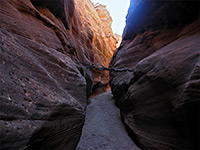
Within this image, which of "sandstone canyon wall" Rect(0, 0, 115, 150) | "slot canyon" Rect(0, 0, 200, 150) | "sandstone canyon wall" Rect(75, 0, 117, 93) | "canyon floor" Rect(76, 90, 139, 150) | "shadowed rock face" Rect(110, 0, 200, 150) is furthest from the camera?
"sandstone canyon wall" Rect(75, 0, 117, 93)

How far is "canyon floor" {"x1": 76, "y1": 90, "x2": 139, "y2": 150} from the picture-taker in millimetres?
4715

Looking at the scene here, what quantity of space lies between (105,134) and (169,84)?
177 inches

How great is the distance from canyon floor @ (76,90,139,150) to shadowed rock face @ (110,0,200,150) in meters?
0.76

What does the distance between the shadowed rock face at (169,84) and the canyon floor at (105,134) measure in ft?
2.51

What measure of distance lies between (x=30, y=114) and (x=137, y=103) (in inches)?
183

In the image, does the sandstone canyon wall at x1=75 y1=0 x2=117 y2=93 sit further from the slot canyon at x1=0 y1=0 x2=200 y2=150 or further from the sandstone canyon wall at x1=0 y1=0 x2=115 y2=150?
the sandstone canyon wall at x1=0 y1=0 x2=115 y2=150

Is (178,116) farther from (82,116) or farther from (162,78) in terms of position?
(82,116)

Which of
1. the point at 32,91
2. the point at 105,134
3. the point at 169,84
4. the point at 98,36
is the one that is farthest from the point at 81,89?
the point at 98,36

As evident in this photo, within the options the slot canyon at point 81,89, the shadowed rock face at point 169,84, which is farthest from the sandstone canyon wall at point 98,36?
the shadowed rock face at point 169,84

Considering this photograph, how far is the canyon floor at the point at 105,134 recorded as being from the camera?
4715mm

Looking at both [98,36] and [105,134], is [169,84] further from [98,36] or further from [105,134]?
[98,36]

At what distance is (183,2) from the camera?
4613 mm

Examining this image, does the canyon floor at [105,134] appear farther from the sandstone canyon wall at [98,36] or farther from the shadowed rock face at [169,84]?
the sandstone canyon wall at [98,36]

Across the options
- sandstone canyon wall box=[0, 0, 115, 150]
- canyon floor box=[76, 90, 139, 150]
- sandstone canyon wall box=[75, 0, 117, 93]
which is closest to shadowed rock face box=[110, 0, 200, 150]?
canyon floor box=[76, 90, 139, 150]
